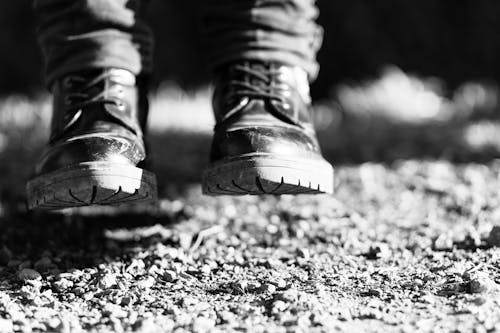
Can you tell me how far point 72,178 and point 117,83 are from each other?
1.12 ft

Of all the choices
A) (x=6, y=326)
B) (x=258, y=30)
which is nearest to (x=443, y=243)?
(x=258, y=30)

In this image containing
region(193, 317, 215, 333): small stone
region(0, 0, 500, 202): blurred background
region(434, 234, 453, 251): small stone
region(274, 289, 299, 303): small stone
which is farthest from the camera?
region(0, 0, 500, 202): blurred background

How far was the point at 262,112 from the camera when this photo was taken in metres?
1.92

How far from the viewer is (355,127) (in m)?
3.40

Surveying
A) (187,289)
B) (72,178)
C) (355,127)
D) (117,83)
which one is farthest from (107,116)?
(355,127)

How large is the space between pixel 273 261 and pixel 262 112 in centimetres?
39

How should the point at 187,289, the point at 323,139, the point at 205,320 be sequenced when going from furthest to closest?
the point at 323,139 → the point at 187,289 → the point at 205,320

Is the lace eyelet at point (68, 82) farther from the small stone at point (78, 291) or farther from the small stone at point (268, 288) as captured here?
the small stone at point (268, 288)

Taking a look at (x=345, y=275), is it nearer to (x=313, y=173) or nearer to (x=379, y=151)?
(x=313, y=173)

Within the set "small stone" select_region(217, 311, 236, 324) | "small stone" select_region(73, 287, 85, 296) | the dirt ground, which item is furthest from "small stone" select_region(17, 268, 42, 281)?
"small stone" select_region(217, 311, 236, 324)

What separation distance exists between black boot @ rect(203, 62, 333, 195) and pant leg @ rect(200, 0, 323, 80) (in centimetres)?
3

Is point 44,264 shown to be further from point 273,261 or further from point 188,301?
point 273,261

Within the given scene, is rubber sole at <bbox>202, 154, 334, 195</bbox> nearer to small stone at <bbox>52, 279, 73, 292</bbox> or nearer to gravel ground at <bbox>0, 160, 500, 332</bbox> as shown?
gravel ground at <bbox>0, 160, 500, 332</bbox>

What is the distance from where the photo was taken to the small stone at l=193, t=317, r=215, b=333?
1.43 metres
